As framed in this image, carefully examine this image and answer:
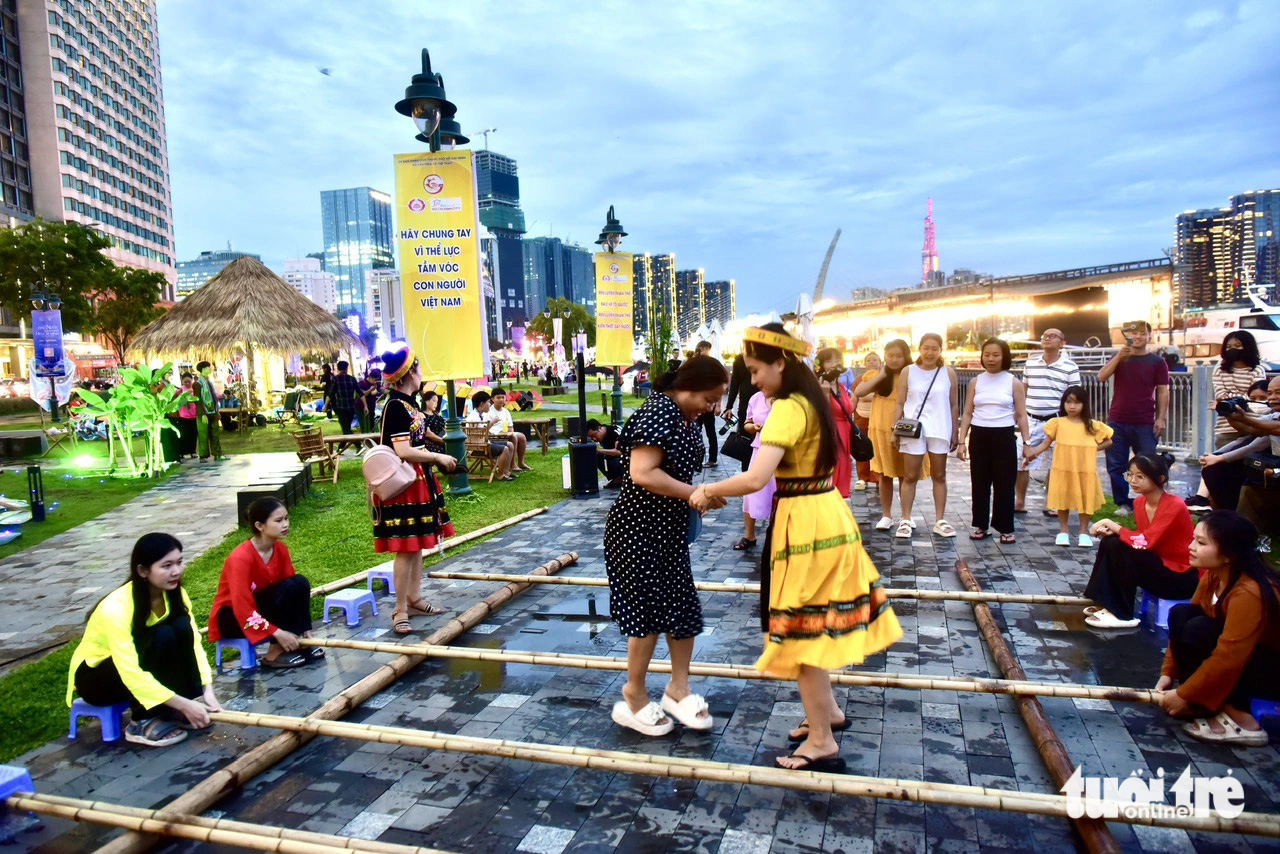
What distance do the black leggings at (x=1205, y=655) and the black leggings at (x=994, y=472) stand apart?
3144mm

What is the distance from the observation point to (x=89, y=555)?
25.5 feet

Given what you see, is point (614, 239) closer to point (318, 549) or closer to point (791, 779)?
point (318, 549)

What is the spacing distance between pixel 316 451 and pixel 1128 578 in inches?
412

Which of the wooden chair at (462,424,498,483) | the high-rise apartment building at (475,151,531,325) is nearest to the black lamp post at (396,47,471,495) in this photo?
the wooden chair at (462,424,498,483)

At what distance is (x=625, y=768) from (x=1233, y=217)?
184 metres

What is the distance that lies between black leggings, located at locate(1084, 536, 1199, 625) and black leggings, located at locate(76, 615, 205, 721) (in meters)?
4.86

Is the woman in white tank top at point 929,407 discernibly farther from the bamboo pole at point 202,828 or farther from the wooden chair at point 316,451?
the wooden chair at point 316,451

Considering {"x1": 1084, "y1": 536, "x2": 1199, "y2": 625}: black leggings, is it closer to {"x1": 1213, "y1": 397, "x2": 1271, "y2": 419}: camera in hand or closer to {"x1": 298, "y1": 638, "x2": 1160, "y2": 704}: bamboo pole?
{"x1": 298, "y1": 638, "x2": 1160, "y2": 704}: bamboo pole

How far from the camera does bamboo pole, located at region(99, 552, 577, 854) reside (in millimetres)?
2877

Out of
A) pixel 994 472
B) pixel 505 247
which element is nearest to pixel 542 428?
pixel 994 472

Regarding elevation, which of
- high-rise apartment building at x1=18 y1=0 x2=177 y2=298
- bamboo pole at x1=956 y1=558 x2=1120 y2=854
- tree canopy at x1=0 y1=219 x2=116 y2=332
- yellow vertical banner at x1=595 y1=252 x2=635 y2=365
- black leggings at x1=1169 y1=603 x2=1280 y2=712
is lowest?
bamboo pole at x1=956 y1=558 x2=1120 y2=854

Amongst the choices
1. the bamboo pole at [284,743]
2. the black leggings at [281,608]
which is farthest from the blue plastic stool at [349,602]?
the bamboo pole at [284,743]

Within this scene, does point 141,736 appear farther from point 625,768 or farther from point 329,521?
point 329,521

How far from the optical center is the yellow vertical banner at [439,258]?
881 centimetres
